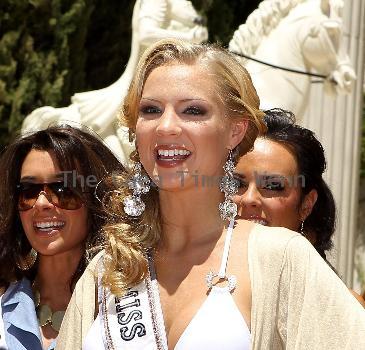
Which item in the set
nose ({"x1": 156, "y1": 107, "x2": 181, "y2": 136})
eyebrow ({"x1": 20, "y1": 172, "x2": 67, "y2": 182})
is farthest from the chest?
eyebrow ({"x1": 20, "y1": 172, "x2": 67, "y2": 182})

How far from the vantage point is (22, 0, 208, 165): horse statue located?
237 inches

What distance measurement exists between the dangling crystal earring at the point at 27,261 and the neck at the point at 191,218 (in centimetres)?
83

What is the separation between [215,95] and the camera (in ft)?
7.91

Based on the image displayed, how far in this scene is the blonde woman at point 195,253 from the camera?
2.25 meters

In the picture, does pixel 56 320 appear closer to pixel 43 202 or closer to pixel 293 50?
pixel 43 202

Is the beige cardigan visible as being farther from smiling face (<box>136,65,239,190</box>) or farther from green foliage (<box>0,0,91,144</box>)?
green foliage (<box>0,0,91,144</box>)

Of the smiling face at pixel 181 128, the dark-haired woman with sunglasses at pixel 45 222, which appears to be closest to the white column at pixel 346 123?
the dark-haired woman with sunglasses at pixel 45 222

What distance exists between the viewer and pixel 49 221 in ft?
10.1

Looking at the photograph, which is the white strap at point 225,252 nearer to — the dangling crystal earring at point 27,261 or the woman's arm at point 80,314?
the woman's arm at point 80,314

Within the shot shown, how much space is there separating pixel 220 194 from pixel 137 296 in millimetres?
279

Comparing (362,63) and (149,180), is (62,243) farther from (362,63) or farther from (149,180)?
(362,63)

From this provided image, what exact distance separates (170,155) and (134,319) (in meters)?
0.34

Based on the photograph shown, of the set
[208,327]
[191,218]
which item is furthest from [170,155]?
[208,327]

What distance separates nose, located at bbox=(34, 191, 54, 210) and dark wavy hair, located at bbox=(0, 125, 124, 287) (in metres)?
0.09
